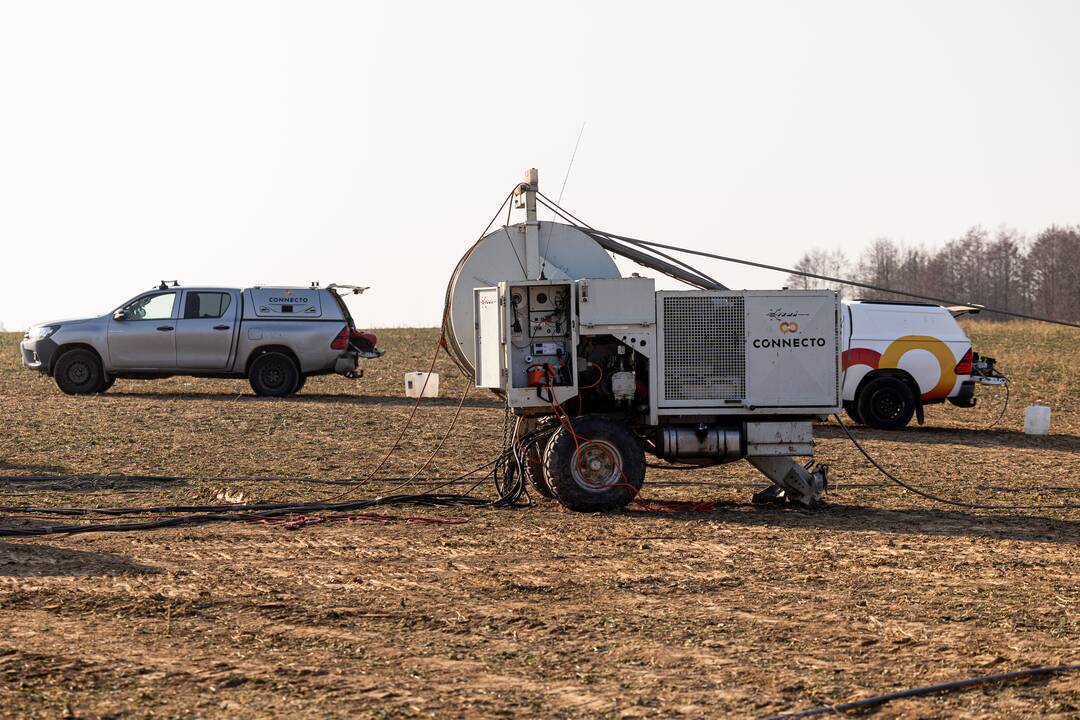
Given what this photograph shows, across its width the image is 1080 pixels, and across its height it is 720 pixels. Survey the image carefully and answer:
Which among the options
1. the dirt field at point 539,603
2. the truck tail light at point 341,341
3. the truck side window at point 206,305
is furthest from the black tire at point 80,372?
the dirt field at point 539,603

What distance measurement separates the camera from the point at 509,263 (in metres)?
13.4

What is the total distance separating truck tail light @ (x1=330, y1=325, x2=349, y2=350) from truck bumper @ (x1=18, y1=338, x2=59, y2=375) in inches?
194

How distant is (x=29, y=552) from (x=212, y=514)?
2.22m

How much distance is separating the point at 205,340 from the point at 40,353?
3.07 m

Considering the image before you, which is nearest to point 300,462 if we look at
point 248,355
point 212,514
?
point 212,514

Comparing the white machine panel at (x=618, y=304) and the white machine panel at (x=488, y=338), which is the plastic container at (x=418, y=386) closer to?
the white machine panel at (x=488, y=338)

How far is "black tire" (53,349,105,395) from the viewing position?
24312 mm

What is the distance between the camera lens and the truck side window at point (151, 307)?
2431 centimetres

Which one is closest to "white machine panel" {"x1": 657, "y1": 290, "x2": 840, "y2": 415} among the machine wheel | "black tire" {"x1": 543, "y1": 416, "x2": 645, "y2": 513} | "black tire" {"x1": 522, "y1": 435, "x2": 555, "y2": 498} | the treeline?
"black tire" {"x1": 543, "y1": 416, "x2": 645, "y2": 513}

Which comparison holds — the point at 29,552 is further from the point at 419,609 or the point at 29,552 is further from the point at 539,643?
the point at 539,643

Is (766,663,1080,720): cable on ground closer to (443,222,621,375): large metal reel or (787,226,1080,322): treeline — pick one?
(443,222,621,375): large metal reel

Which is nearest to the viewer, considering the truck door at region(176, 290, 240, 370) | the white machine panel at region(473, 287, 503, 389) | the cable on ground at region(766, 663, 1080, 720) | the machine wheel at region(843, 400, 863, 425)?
the cable on ground at region(766, 663, 1080, 720)

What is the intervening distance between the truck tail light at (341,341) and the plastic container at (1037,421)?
1155cm

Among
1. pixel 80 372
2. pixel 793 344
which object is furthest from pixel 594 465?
pixel 80 372
